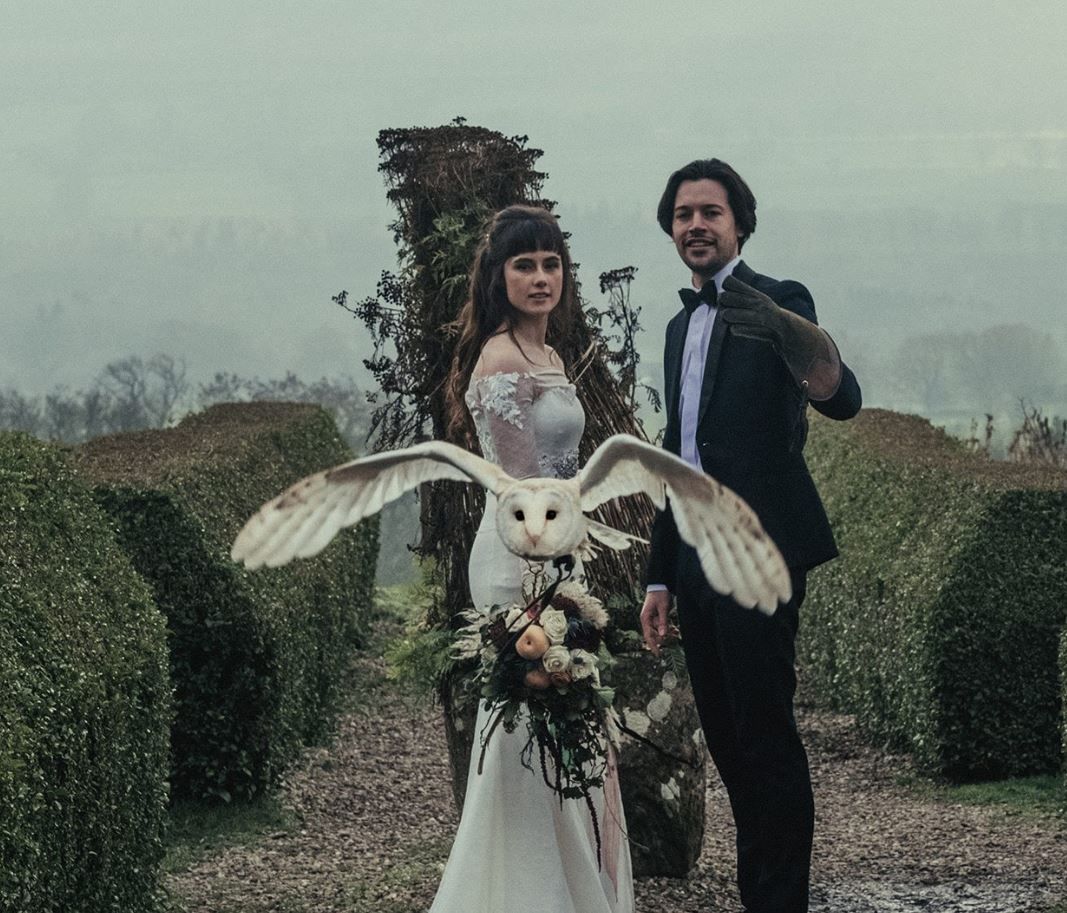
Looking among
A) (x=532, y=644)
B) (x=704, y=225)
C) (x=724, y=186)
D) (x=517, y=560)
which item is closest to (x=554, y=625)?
(x=532, y=644)

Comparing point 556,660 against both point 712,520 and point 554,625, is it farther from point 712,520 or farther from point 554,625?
point 712,520

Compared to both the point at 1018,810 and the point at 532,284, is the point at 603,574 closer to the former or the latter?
the point at 532,284

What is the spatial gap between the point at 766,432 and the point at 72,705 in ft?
8.18

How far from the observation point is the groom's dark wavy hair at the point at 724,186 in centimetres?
551

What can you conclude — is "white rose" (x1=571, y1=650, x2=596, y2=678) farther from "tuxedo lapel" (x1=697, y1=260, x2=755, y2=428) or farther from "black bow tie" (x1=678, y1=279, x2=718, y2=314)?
"black bow tie" (x1=678, y1=279, x2=718, y2=314)

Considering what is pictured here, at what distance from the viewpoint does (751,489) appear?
545 cm

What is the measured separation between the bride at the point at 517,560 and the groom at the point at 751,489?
18.8 inches

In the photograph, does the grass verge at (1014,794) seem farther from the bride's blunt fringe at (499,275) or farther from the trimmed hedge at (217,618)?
the bride's blunt fringe at (499,275)

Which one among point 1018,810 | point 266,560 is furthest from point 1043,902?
point 266,560

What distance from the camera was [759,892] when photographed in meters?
5.58

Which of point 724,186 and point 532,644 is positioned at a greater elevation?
point 724,186

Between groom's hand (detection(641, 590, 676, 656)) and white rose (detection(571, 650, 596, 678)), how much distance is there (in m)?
0.38

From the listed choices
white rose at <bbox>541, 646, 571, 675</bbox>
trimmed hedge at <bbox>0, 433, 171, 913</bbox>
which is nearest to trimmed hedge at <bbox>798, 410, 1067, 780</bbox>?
white rose at <bbox>541, 646, 571, 675</bbox>

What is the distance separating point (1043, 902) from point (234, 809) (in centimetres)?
411
